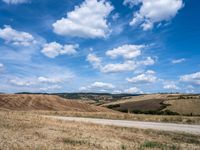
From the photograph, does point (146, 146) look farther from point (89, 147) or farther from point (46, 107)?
point (46, 107)

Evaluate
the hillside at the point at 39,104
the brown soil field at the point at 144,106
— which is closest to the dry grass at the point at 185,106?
the brown soil field at the point at 144,106

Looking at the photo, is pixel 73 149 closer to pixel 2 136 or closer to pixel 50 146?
pixel 50 146

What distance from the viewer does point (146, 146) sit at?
16.8 metres

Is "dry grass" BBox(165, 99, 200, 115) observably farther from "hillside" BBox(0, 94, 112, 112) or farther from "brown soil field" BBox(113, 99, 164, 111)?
"hillside" BBox(0, 94, 112, 112)

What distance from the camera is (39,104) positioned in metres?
80.9

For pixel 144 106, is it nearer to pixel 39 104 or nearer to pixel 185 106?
pixel 185 106

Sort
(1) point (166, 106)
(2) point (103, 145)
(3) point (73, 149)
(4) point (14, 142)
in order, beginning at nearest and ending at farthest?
(3) point (73, 149) → (4) point (14, 142) → (2) point (103, 145) → (1) point (166, 106)

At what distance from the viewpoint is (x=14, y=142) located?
49.5 ft

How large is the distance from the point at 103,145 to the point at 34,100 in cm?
7007

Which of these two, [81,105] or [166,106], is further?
[166,106]

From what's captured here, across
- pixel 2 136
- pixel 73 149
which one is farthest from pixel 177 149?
pixel 2 136

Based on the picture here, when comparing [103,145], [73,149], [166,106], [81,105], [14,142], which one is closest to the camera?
[73,149]

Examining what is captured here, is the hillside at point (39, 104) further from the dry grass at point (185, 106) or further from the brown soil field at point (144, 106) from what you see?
the dry grass at point (185, 106)

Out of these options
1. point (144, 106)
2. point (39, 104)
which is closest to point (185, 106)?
point (144, 106)
